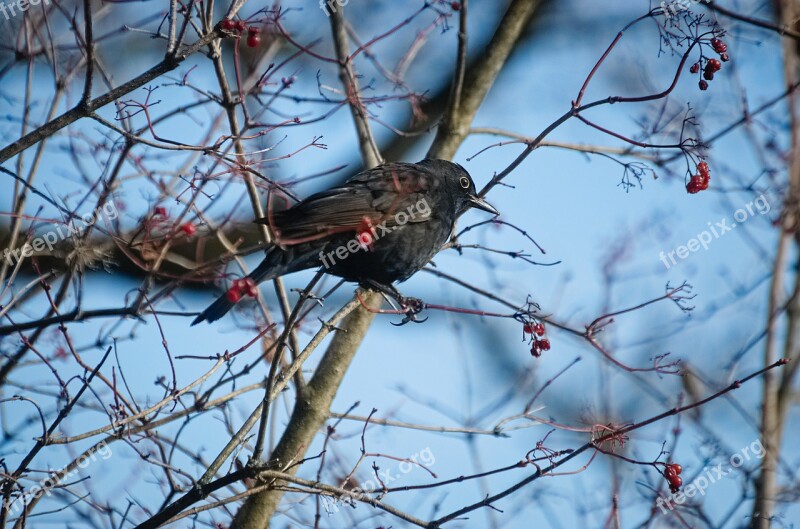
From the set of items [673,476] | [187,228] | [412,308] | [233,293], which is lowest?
[673,476]

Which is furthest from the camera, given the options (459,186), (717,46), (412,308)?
(459,186)

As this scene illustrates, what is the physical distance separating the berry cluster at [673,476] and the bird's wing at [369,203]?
1623mm

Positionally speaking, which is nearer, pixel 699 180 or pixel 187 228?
pixel 187 228

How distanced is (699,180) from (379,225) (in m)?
1.49

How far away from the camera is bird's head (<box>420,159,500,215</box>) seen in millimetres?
4465

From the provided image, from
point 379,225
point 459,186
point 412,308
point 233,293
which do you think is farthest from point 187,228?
point 459,186

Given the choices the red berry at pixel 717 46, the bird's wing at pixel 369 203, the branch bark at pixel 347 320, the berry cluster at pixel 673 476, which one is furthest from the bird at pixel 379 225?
the red berry at pixel 717 46

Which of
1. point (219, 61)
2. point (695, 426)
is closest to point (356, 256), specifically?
point (219, 61)

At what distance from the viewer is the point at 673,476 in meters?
2.94

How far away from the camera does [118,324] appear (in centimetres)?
342

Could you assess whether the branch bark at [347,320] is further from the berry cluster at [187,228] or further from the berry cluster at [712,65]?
the berry cluster at [712,65]

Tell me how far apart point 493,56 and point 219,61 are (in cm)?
223

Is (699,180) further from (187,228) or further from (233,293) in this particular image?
(187,228)

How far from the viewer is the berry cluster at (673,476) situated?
2.93 metres
